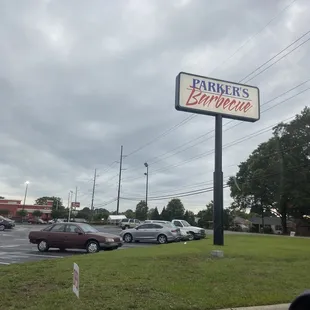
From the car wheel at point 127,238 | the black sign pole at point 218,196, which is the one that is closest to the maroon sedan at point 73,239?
the black sign pole at point 218,196

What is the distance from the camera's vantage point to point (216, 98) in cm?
2133

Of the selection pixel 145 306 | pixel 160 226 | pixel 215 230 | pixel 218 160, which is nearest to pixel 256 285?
pixel 145 306

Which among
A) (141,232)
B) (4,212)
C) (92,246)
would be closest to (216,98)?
(92,246)

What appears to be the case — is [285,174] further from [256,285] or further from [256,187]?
[256,285]

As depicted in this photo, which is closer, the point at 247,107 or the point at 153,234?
the point at 247,107

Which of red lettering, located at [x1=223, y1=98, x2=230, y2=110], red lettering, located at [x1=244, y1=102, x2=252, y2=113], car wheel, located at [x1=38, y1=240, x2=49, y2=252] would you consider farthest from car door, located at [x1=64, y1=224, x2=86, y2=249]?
red lettering, located at [x1=244, y1=102, x2=252, y2=113]

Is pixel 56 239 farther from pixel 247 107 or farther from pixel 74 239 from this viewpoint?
pixel 247 107

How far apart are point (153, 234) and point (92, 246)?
850 centimetres

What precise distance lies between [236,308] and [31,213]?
4112 inches

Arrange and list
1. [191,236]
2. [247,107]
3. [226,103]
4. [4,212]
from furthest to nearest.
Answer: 1. [4,212]
2. [191,236]
3. [247,107]
4. [226,103]

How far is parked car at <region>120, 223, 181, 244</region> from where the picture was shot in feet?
86.5

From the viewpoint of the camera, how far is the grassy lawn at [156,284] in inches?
276

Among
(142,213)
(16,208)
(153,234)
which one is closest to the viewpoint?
(153,234)

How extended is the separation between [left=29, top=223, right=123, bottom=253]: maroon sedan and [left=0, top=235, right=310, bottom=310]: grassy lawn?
684 centimetres
